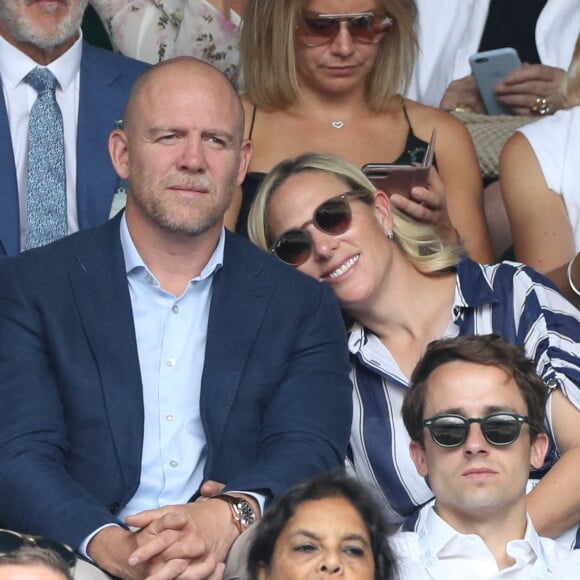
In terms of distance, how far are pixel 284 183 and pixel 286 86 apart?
539 millimetres

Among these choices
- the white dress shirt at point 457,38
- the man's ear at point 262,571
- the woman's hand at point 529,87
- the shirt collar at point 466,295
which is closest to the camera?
the man's ear at point 262,571

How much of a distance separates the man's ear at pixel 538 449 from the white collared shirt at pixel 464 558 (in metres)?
0.14

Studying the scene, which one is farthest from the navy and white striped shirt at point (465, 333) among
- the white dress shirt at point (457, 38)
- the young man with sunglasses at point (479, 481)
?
the white dress shirt at point (457, 38)

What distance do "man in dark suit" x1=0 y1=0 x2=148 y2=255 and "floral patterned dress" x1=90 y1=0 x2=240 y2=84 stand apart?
39cm

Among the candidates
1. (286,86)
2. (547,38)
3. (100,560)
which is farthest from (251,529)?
(547,38)

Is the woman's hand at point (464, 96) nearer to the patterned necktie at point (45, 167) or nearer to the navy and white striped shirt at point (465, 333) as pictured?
the navy and white striped shirt at point (465, 333)

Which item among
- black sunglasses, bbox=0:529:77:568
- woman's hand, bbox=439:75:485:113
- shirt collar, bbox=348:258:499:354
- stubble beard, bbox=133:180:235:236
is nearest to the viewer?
black sunglasses, bbox=0:529:77:568

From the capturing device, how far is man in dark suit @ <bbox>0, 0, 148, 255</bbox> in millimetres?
4379

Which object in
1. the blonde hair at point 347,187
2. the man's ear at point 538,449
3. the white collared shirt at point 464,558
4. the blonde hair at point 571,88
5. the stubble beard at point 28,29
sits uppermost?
the blonde hair at point 571,88

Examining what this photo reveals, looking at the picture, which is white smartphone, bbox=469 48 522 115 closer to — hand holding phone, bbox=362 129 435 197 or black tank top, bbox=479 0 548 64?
black tank top, bbox=479 0 548 64

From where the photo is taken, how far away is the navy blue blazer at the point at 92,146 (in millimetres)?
4309

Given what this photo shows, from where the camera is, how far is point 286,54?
460cm

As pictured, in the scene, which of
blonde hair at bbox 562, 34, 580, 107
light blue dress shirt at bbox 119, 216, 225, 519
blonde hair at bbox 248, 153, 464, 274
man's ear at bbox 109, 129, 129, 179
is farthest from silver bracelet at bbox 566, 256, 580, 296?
man's ear at bbox 109, 129, 129, 179

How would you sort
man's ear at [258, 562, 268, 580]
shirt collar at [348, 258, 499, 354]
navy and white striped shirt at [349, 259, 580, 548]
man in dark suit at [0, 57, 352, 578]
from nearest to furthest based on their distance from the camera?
man's ear at [258, 562, 268, 580] → man in dark suit at [0, 57, 352, 578] → navy and white striped shirt at [349, 259, 580, 548] → shirt collar at [348, 258, 499, 354]
